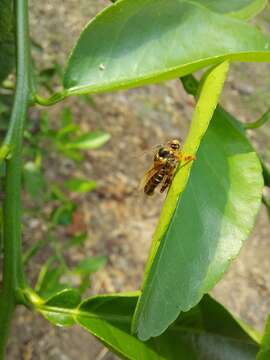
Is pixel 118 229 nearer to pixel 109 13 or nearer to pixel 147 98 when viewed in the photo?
pixel 147 98

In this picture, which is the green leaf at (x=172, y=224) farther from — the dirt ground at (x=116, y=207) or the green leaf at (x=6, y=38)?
the dirt ground at (x=116, y=207)

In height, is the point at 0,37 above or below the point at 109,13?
below

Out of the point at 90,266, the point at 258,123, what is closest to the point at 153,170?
the point at 258,123

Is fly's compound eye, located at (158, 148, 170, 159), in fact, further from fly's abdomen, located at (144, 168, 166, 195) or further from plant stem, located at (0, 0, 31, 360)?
plant stem, located at (0, 0, 31, 360)

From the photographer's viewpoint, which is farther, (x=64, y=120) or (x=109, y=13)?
(x=64, y=120)

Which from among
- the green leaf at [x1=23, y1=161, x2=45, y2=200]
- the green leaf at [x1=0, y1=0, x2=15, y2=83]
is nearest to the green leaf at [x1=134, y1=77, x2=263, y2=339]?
the green leaf at [x1=0, y1=0, x2=15, y2=83]

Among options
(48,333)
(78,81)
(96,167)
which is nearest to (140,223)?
(96,167)

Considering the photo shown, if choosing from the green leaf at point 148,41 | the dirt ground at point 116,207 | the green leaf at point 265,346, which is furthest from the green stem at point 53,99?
the dirt ground at point 116,207
